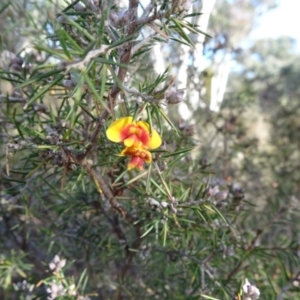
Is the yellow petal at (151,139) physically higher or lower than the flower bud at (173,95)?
lower

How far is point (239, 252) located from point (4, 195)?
559mm

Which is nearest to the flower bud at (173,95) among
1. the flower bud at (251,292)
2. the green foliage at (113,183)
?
the green foliage at (113,183)

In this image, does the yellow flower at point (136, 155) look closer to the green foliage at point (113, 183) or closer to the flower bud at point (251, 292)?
the green foliage at point (113, 183)

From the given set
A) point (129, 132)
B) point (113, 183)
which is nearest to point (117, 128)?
point (129, 132)

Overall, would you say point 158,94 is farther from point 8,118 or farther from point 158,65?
point 158,65

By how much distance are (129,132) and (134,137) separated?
0.01 meters

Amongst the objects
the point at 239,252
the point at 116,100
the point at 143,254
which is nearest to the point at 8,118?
the point at 116,100

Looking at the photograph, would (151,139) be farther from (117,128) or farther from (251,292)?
(251,292)

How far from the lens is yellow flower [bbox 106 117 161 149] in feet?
1.95

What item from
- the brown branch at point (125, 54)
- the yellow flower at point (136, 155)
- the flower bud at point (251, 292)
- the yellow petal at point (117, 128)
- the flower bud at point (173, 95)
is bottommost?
the flower bud at point (251, 292)

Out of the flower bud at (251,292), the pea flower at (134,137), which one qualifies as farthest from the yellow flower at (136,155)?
the flower bud at (251,292)

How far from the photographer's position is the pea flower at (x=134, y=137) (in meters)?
0.60

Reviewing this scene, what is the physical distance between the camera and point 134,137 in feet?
1.96

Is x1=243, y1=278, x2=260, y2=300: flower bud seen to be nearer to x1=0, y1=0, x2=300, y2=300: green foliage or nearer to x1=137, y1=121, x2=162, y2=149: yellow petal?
x1=0, y1=0, x2=300, y2=300: green foliage
